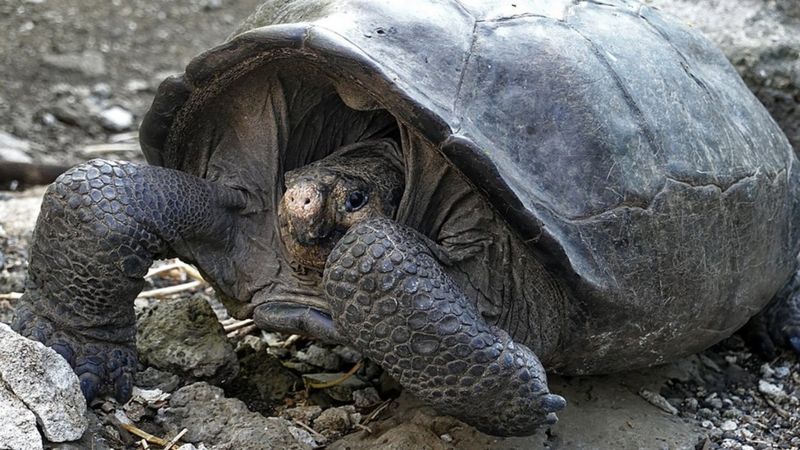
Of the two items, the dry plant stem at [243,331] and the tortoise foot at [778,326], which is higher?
the tortoise foot at [778,326]

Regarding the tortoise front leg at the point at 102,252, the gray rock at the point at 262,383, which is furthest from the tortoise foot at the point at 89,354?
the gray rock at the point at 262,383

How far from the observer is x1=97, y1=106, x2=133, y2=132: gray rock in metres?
6.67

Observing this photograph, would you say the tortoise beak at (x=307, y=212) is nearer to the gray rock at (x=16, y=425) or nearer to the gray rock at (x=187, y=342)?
the gray rock at (x=187, y=342)

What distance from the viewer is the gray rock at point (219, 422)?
3105 mm

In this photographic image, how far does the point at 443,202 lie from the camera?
3.16 meters

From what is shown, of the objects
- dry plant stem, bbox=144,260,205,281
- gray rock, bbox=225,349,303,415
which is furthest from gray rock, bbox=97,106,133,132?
gray rock, bbox=225,349,303,415

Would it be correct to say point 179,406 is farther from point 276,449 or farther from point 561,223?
point 561,223

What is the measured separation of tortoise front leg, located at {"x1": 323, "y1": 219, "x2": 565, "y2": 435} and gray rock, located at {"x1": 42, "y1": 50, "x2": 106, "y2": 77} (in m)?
4.81

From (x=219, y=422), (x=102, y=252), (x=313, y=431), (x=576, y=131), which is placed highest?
(x=576, y=131)

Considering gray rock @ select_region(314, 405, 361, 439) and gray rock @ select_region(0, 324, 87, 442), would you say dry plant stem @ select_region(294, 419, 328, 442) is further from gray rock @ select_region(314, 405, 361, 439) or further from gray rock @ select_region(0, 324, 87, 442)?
gray rock @ select_region(0, 324, 87, 442)

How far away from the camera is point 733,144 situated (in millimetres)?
3512

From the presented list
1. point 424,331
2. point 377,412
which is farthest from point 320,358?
point 424,331

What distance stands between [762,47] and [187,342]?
3.54 meters

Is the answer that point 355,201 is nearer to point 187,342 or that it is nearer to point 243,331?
point 187,342
